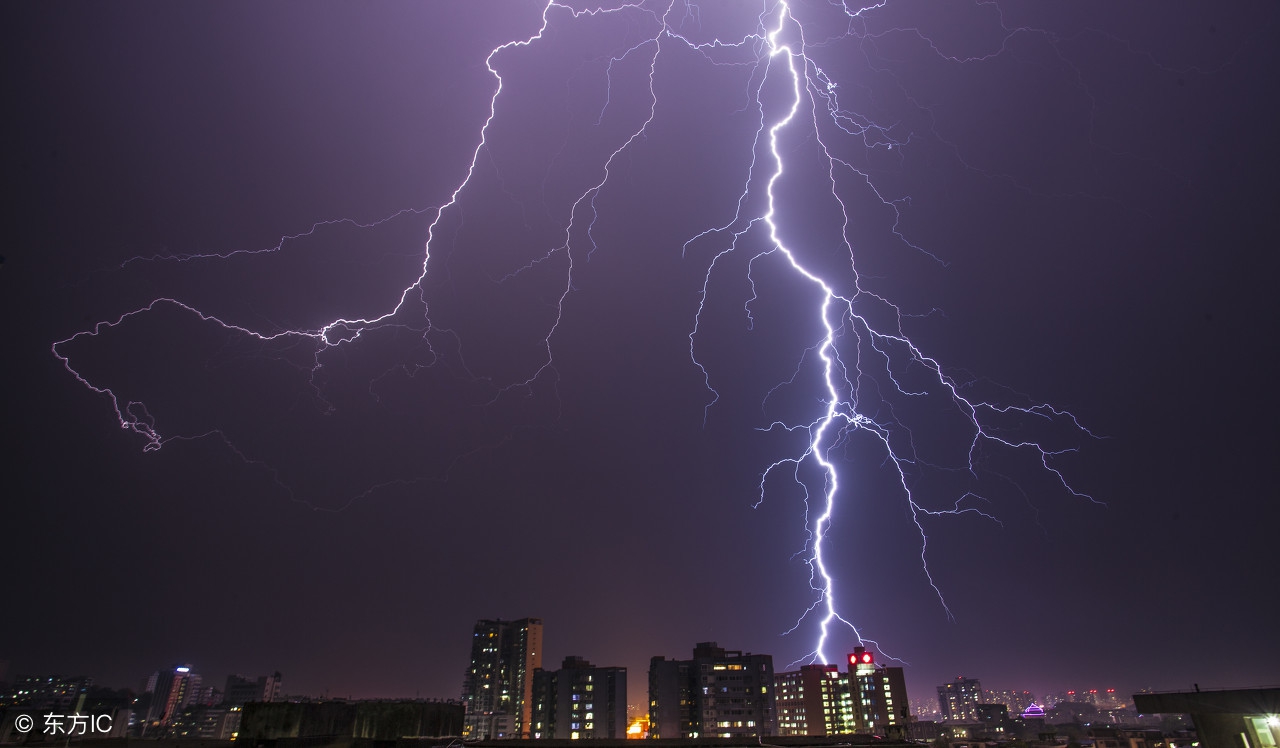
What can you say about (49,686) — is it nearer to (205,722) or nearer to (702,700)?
Answer: (205,722)

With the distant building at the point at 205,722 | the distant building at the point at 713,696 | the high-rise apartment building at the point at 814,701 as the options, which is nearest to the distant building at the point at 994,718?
the high-rise apartment building at the point at 814,701

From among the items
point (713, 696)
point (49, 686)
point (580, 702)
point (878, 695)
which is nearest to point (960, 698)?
point (878, 695)

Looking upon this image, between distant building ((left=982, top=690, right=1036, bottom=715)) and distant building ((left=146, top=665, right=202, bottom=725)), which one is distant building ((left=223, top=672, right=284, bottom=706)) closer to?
Result: distant building ((left=146, top=665, right=202, bottom=725))

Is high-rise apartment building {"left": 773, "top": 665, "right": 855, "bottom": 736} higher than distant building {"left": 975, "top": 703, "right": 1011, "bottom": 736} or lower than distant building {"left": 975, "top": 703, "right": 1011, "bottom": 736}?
higher

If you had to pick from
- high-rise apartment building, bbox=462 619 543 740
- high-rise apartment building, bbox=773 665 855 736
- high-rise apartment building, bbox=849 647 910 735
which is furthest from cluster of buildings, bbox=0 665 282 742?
high-rise apartment building, bbox=849 647 910 735

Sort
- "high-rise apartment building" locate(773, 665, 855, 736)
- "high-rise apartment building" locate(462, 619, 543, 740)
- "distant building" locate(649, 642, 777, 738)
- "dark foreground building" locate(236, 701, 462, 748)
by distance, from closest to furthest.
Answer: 1. "dark foreground building" locate(236, 701, 462, 748)
2. "distant building" locate(649, 642, 777, 738)
3. "high-rise apartment building" locate(773, 665, 855, 736)
4. "high-rise apartment building" locate(462, 619, 543, 740)

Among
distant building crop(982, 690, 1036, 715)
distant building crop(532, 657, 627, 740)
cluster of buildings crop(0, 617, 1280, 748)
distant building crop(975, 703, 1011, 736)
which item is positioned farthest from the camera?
distant building crop(982, 690, 1036, 715)

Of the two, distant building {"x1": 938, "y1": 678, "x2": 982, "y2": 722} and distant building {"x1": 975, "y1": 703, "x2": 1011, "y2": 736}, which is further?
distant building {"x1": 938, "y1": 678, "x2": 982, "y2": 722}
